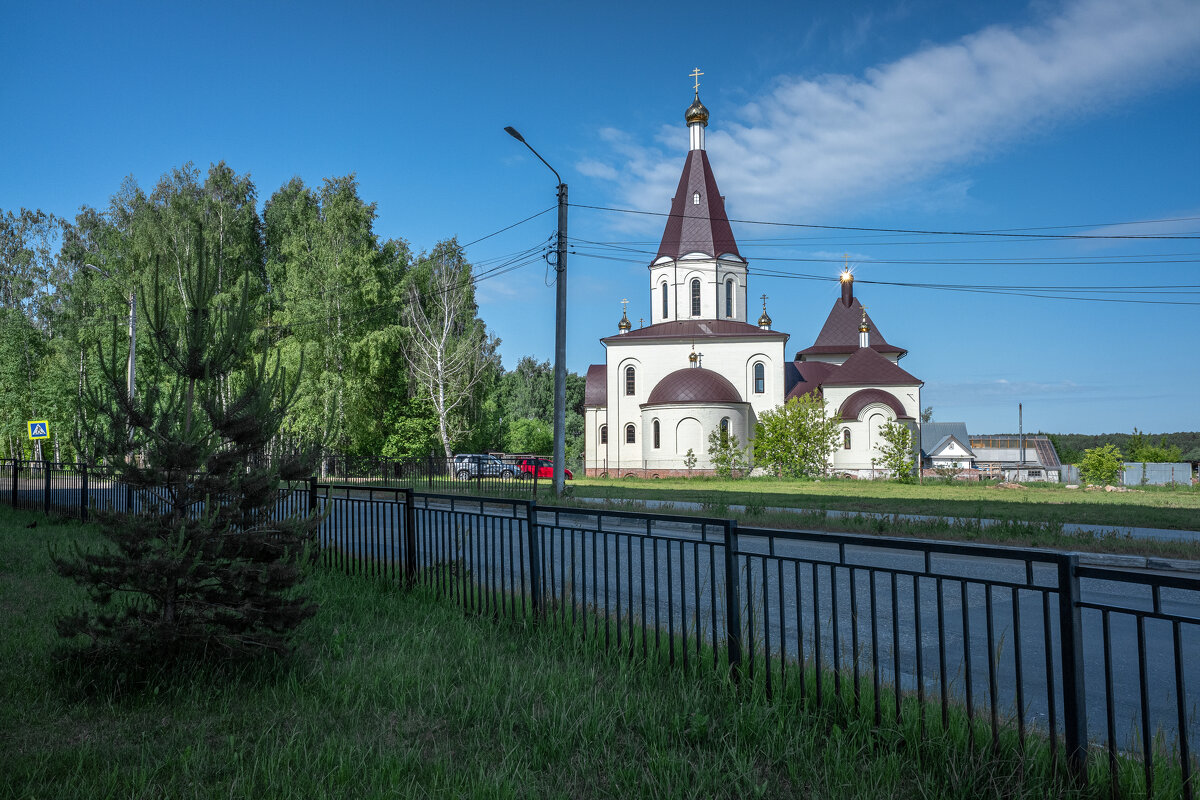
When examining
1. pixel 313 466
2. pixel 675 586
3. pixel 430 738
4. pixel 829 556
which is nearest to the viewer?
pixel 430 738

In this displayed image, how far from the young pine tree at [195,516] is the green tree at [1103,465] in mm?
40936

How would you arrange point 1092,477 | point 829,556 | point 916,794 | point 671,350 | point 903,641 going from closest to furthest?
1. point 916,794
2. point 903,641
3. point 829,556
4. point 1092,477
5. point 671,350

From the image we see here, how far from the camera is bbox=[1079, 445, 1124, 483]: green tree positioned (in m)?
36.2

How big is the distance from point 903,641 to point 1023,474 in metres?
71.0

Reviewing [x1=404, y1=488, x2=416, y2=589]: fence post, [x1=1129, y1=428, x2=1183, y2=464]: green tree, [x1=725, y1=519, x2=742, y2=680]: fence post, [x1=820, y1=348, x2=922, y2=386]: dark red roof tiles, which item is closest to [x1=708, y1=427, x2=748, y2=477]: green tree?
[x1=820, y1=348, x2=922, y2=386]: dark red roof tiles

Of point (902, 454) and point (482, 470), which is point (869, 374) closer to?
point (902, 454)

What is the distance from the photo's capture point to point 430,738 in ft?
11.9

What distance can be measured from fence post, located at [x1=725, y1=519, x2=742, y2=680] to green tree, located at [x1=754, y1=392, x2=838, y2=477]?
32302 mm

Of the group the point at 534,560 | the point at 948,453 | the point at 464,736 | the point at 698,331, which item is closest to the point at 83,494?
the point at 534,560

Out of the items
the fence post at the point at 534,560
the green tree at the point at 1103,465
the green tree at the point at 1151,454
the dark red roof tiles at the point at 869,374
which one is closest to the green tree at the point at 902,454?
the green tree at the point at 1103,465

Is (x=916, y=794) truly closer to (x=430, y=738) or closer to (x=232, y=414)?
(x=430, y=738)

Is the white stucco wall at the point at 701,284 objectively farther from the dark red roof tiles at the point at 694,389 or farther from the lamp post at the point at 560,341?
the lamp post at the point at 560,341

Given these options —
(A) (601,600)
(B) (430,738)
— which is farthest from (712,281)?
(B) (430,738)

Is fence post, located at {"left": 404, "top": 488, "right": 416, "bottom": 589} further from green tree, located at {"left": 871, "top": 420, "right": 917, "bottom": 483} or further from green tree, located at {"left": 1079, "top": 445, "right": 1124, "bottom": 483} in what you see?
green tree, located at {"left": 1079, "top": 445, "right": 1124, "bottom": 483}
